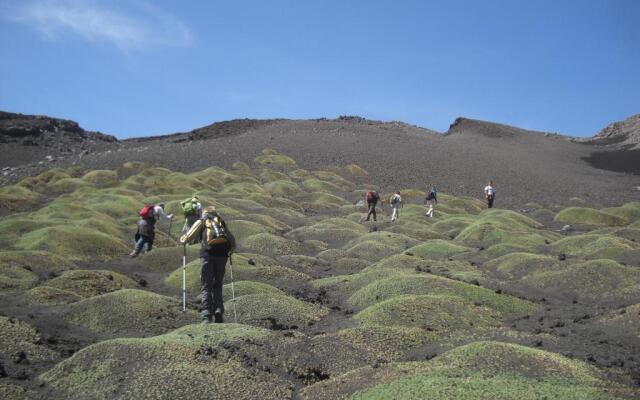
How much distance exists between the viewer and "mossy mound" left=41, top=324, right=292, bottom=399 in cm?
1115

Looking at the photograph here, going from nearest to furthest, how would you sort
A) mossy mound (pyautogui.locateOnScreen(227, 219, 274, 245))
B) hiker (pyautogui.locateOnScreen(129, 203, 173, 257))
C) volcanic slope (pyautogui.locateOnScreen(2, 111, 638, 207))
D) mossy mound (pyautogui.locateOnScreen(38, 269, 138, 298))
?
mossy mound (pyautogui.locateOnScreen(38, 269, 138, 298)) → hiker (pyautogui.locateOnScreen(129, 203, 173, 257)) → mossy mound (pyautogui.locateOnScreen(227, 219, 274, 245)) → volcanic slope (pyautogui.locateOnScreen(2, 111, 638, 207))

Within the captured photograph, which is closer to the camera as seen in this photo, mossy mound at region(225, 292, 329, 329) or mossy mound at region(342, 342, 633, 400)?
mossy mound at region(342, 342, 633, 400)

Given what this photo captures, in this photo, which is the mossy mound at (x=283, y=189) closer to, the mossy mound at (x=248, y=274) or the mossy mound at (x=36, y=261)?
the mossy mound at (x=248, y=274)

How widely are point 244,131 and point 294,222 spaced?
58.6 metres

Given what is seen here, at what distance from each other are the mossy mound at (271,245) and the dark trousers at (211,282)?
13.6m

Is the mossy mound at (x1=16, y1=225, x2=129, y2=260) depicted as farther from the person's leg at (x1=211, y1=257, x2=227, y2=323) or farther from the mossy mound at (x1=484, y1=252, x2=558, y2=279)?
the mossy mound at (x1=484, y1=252, x2=558, y2=279)

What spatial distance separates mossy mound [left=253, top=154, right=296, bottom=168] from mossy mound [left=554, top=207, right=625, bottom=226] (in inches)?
1272

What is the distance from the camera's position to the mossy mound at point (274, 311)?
16828 mm

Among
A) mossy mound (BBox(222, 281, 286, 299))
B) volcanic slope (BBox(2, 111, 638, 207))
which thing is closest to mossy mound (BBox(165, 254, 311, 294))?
mossy mound (BBox(222, 281, 286, 299))

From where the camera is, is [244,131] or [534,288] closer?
[534,288]

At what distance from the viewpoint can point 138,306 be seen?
682 inches

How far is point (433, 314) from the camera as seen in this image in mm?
16641

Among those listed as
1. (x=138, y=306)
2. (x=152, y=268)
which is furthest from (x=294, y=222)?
(x=138, y=306)

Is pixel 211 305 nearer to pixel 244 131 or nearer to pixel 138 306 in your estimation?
pixel 138 306
